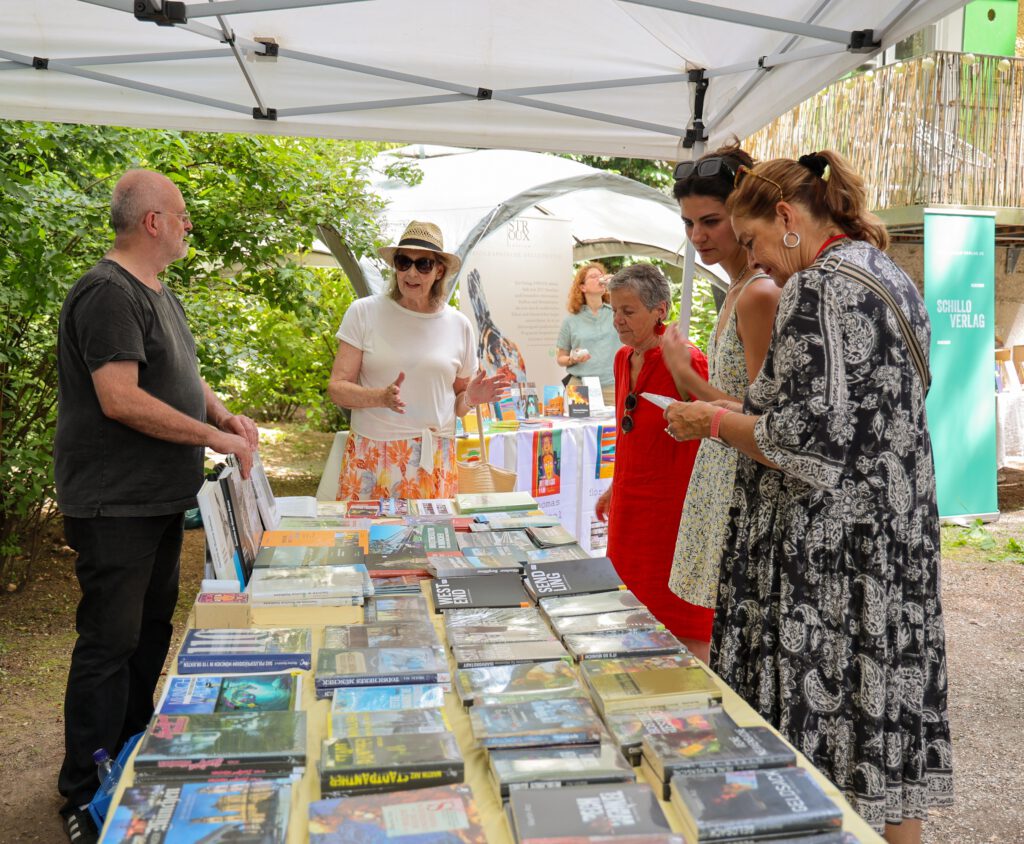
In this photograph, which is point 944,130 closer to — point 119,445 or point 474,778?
point 119,445

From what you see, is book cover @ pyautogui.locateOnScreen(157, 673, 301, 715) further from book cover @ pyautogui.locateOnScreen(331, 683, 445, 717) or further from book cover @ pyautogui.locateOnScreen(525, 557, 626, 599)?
book cover @ pyautogui.locateOnScreen(525, 557, 626, 599)

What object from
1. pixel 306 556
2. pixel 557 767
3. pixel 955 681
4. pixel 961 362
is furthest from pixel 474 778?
pixel 961 362

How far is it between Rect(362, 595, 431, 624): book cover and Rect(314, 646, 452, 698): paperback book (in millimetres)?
185

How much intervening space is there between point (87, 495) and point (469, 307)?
4167 mm

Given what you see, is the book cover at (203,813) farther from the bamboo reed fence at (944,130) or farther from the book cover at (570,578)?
the bamboo reed fence at (944,130)

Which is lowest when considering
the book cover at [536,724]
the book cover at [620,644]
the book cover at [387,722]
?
the book cover at [387,722]

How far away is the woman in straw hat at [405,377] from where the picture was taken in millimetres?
3279

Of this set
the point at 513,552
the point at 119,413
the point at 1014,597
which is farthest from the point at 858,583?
the point at 1014,597

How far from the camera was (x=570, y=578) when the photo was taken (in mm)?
2072

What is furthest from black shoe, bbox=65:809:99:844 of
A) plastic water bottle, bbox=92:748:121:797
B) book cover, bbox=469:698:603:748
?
book cover, bbox=469:698:603:748

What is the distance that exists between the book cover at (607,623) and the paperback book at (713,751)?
434 mm

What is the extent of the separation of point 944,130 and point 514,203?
3673mm

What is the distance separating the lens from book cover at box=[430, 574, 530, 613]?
6.33 feet

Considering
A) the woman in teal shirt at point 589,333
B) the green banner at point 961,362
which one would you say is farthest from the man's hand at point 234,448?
the green banner at point 961,362
